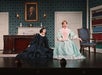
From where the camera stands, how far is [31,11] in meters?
Answer: 13.8

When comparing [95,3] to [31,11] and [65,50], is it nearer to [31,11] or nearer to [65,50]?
[31,11]

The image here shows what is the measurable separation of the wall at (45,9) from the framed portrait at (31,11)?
17 cm

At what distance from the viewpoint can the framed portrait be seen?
13.7 m

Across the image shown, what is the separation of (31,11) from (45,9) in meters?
0.77

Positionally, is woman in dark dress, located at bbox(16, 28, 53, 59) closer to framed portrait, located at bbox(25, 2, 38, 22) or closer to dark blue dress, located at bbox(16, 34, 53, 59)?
dark blue dress, located at bbox(16, 34, 53, 59)

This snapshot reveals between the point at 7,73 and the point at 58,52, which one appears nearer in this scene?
the point at 7,73

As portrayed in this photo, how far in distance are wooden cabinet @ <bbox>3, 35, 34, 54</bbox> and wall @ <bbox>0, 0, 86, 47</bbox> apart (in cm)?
129

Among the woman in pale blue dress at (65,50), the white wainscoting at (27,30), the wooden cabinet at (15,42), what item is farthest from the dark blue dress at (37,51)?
the white wainscoting at (27,30)

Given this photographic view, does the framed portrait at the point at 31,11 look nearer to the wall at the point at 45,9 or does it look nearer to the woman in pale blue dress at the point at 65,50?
the wall at the point at 45,9

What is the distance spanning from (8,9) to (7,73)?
8602 millimetres

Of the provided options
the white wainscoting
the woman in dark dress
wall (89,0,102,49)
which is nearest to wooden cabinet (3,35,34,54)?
the white wainscoting

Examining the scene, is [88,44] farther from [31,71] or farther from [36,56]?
[31,71]

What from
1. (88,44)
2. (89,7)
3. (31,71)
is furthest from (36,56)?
(89,7)

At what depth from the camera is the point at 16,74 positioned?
218 inches
